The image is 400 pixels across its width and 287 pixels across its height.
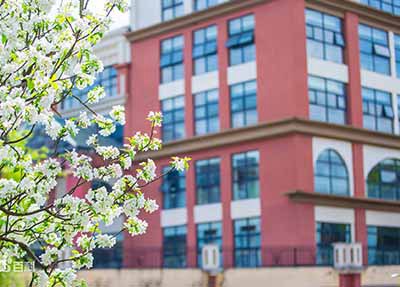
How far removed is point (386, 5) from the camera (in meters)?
36.3

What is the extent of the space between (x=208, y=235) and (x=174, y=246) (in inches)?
75.3

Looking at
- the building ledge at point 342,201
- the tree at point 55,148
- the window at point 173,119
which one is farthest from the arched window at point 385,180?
the tree at point 55,148

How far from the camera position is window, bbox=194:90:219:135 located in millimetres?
34500

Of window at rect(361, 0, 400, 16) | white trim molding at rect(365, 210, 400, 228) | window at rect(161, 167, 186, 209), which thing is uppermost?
window at rect(361, 0, 400, 16)

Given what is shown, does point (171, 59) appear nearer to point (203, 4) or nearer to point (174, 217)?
point (203, 4)

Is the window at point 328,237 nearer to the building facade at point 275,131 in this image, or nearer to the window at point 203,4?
the building facade at point 275,131

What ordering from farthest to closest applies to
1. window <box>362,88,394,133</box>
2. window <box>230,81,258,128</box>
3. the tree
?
window <box>362,88,394,133</box> → window <box>230,81,258,128</box> → the tree

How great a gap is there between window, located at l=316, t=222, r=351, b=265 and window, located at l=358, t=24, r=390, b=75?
7.11 m

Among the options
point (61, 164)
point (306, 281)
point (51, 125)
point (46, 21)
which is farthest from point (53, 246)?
point (306, 281)

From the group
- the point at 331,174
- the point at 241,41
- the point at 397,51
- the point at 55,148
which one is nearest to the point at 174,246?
the point at 331,174

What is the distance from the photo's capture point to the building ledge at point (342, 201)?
30547 millimetres

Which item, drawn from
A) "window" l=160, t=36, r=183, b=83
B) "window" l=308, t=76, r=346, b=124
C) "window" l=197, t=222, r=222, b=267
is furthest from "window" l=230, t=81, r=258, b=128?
"window" l=197, t=222, r=222, b=267

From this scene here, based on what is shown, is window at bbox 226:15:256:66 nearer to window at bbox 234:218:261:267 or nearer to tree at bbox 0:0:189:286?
window at bbox 234:218:261:267

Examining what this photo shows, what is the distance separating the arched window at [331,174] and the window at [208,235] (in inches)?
181
